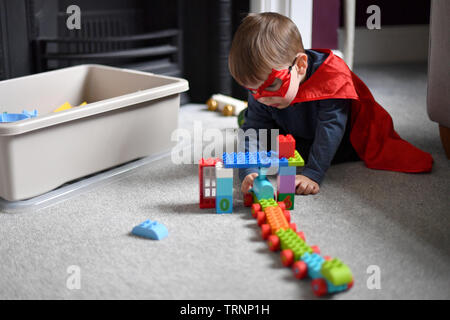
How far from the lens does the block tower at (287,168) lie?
0.95 m

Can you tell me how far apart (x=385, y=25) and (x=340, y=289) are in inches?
73.9

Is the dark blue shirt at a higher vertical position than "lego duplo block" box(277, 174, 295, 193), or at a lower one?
higher

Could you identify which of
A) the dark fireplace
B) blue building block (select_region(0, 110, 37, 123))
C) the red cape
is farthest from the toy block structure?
the dark fireplace

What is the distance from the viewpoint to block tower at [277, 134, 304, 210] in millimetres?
953

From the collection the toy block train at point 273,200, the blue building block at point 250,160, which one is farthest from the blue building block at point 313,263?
the blue building block at point 250,160

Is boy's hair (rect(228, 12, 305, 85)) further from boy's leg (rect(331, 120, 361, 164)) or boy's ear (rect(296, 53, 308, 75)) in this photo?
boy's leg (rect(331, 120, 361, 164))

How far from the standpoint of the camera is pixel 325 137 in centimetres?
110

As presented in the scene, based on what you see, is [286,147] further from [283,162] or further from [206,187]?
[206,187]

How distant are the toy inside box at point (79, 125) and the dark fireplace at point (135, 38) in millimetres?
172

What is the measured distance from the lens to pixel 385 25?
2.34 m

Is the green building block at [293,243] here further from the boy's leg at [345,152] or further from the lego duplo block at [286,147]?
the boy's leg at [345,152]

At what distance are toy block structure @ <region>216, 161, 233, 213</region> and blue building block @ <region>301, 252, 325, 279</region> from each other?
0.24 m
